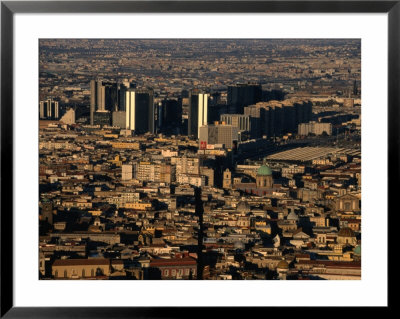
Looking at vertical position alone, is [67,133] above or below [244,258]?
above

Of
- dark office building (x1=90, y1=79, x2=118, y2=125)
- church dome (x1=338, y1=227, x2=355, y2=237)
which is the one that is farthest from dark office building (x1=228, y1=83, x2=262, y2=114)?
church dome (x1=338, y1=227, x2=355, y2=237)

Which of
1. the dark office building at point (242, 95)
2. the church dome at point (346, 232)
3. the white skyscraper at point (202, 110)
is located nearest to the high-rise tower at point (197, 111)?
the white skyscraper at point (202, 110)

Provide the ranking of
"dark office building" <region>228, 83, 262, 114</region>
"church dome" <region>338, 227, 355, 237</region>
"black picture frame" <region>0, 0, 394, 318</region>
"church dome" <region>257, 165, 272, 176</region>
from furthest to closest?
"dark office building" <region>228, 83, 262, 114</region> → "church dome" <region>257, 165, 272, 176</region> → "church dome" <region>338, 227, 355, 237</region> → "black picture frame" <region>0, 0, 394, 318</region>

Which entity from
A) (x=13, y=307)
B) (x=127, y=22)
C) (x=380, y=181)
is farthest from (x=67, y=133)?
(x=380, y=181)

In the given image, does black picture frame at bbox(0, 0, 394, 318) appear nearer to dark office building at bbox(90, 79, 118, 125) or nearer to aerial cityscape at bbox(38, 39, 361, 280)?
aerial cityscape at bbox(38, 39, 361, 280)

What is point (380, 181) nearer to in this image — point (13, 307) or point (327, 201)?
point (327, 201)

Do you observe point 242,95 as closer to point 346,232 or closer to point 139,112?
point 139,112
